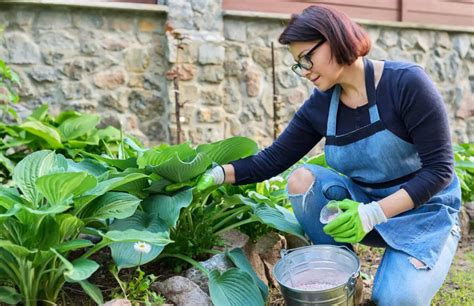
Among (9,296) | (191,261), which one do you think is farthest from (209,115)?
(9,296)

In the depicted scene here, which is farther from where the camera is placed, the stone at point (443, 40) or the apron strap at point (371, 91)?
the stone at point (443, 40)

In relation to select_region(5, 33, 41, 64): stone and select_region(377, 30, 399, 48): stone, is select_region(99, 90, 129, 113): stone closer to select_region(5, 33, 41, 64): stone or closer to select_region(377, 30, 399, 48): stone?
select_region(5, 33, 41, 64): stone

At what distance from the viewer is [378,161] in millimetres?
1728

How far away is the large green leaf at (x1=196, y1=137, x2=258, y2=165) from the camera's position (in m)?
1.92

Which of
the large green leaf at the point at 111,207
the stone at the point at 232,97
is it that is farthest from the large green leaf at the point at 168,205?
the stone at the point at 232,97

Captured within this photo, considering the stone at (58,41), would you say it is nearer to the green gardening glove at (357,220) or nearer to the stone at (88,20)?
the stone at (88,20)

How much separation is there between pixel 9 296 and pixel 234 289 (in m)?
0.63

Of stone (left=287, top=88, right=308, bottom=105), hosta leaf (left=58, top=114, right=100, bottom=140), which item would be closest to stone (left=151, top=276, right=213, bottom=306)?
hosta leaf (left=58, top=114, right=100, bottom=140)

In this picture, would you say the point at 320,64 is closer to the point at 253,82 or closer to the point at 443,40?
the point at 253,82

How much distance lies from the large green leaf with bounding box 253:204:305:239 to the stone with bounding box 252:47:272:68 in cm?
251

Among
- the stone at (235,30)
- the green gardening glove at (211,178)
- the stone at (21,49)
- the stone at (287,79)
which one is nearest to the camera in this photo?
the green gardening glove at (211,178)

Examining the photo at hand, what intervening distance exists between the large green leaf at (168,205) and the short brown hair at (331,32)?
1.87 feet

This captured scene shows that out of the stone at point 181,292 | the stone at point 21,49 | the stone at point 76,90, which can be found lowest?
the stone at point 181,292

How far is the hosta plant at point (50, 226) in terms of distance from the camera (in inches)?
55.8
